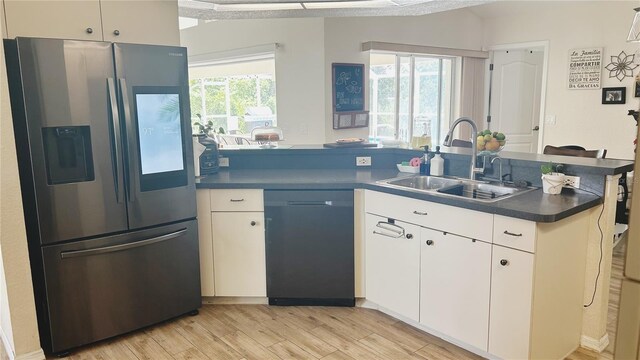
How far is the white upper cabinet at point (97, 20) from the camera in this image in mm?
2410

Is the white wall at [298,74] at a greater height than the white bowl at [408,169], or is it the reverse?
the white wall at [298,74]

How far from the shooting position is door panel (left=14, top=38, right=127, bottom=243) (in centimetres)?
237

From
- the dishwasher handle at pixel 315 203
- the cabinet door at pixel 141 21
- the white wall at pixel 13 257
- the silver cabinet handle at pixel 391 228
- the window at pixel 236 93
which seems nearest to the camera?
the white wall at pixel 13 257

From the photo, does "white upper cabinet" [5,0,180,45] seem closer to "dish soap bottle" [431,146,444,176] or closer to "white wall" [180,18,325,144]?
"dish soap bottle" [431,146,444,176]

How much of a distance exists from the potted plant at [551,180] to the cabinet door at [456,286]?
1.73ft

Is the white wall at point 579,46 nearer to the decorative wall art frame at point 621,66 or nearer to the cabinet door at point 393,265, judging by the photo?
the decorative wall art frame at point 621,66

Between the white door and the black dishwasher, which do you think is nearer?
the black dishwasher

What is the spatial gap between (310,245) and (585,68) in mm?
4526

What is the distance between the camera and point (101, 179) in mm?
2580

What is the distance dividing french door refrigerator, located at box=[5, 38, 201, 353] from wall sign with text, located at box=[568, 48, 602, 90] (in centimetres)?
494

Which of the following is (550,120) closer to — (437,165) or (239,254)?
(437,165)

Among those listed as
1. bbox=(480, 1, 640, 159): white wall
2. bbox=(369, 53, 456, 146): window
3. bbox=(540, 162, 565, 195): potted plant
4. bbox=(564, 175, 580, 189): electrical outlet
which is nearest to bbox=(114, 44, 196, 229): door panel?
bbox=(540, 162, 565, 195): potted plant

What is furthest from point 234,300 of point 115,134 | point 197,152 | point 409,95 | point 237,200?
point 409,95

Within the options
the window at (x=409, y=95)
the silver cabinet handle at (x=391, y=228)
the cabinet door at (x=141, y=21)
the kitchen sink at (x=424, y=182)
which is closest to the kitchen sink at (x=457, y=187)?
the kitchen sink at (x=424, y=182)
